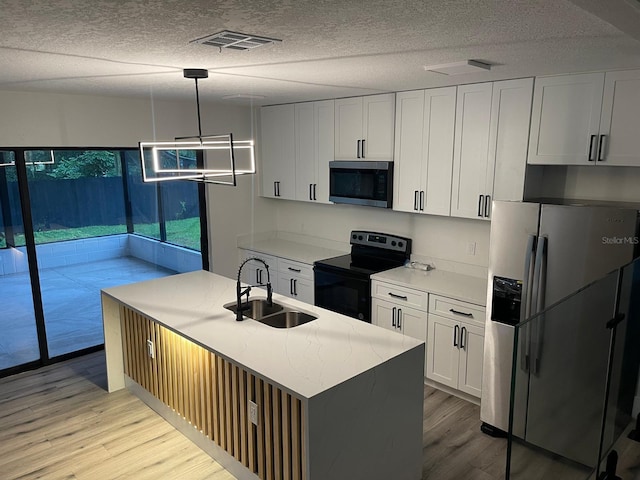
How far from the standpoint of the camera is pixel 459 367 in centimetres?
383

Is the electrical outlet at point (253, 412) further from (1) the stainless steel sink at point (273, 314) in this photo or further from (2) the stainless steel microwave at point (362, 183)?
(2) the stainless steel microwave at point (362, 183)

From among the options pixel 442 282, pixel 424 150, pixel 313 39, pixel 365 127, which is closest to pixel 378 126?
pixel 365 127

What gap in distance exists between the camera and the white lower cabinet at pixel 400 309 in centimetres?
398

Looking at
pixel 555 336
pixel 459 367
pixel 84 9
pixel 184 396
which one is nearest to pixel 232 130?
pixel 184 396

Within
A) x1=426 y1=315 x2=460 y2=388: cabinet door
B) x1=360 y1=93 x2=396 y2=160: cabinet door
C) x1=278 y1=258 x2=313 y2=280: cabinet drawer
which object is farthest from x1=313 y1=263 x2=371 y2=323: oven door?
x1=360 y1=93 x2=396 y2=160: cabinet door

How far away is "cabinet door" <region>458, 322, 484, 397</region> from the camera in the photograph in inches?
144

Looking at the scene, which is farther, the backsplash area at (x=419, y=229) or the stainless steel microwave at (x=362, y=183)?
the stainless steel microwave at (x=362, y=183)

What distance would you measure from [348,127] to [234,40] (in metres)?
2.66

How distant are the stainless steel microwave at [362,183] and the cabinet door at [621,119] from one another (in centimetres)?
175

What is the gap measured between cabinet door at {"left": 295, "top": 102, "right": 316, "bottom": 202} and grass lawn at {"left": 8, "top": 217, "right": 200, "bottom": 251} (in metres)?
1.27

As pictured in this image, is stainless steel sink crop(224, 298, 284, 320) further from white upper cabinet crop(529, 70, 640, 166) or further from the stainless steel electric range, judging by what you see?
white upper cabinet crop(529, 70, 640, 166)

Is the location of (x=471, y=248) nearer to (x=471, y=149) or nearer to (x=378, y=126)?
(x=471, y=149)

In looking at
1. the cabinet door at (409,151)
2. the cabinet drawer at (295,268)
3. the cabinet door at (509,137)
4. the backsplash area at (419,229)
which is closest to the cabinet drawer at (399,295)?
the backsplash area at (419,229)

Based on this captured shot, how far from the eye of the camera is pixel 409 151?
4254 mm
